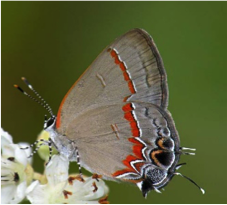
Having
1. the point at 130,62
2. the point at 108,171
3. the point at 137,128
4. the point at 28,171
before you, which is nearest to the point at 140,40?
the point at 130,62

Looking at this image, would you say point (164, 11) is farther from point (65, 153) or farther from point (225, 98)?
point (65, 153)

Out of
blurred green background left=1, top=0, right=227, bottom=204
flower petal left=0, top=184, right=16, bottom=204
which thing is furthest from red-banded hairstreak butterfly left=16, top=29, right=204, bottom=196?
blurred green background left=1, top=0, right=227, bottom=204

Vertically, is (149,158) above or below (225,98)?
above

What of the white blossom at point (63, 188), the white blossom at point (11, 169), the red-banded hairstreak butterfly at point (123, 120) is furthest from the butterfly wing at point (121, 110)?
the white blossom at point (11, 169)

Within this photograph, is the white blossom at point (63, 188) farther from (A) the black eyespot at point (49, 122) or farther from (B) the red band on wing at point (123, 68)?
(B) the red band on wing at point (123, 68)

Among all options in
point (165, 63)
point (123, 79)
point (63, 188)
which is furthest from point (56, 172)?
point (165, 63)

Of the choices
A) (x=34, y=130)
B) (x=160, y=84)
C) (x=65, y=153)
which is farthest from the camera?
(x=34, y=130)
